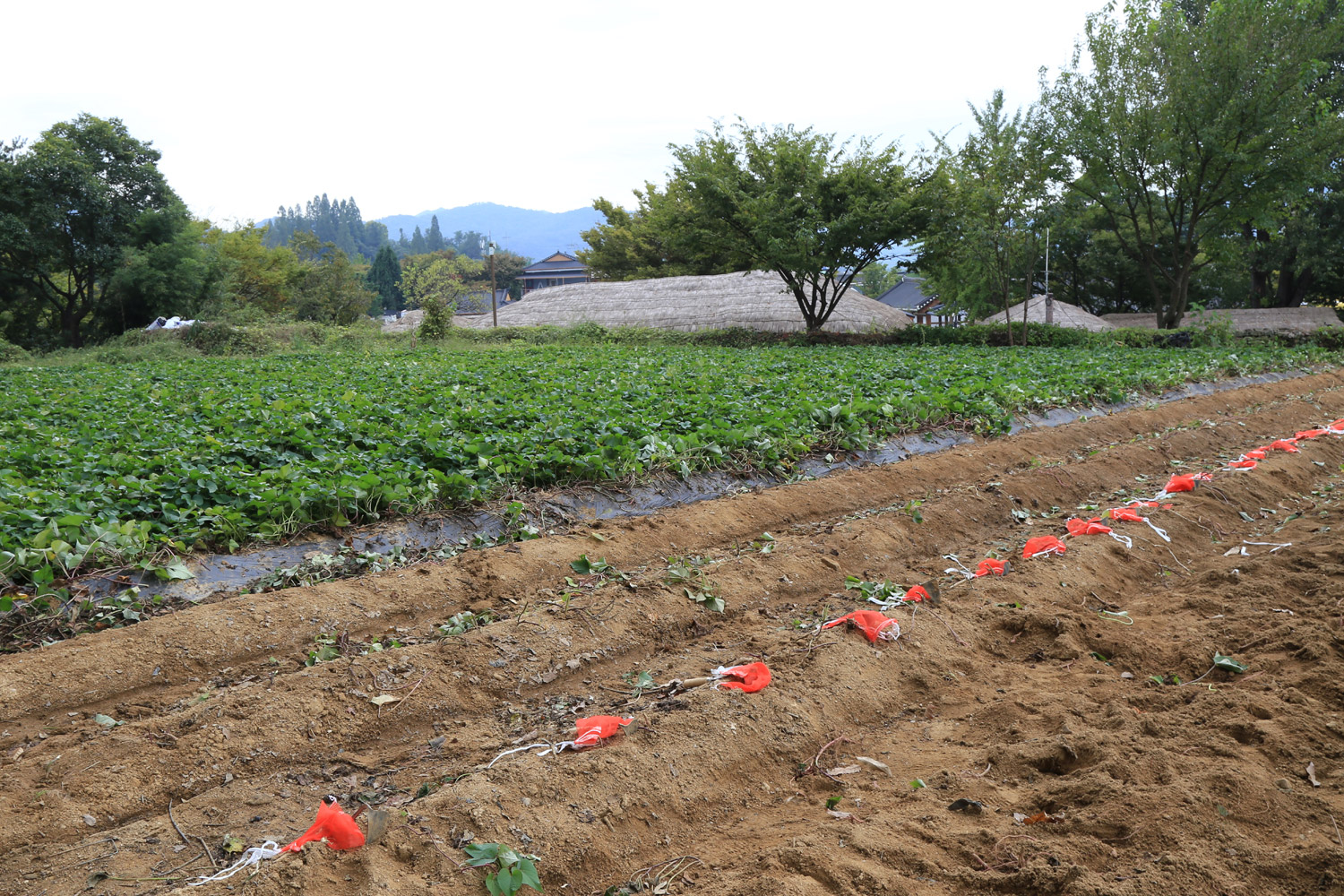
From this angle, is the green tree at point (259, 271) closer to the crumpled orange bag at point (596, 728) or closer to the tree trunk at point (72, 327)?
the tree trunk at point (72, 327)

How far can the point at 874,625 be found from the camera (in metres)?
3.89

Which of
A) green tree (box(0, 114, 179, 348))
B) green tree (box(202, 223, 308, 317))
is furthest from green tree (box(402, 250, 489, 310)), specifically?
green tree (box(0, 114, 179, 348))

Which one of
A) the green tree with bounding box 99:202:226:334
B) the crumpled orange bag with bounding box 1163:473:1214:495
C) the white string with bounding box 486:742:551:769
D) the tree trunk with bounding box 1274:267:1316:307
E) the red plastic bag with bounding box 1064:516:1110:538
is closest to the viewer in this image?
the white string with bounding box 486:742:551:769

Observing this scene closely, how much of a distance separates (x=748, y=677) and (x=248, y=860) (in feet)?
6.21

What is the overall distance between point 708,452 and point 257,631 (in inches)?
159

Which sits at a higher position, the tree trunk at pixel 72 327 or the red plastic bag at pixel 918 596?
the tree trunk at pixel 72 327

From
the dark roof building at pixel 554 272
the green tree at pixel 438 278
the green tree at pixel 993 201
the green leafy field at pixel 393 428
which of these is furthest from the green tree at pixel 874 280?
the green leafy field at pixel 393 428

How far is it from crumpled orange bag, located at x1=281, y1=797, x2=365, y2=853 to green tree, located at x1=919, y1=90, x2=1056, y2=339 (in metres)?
22.1

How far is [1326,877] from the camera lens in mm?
2082

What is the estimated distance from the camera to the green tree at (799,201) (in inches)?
914

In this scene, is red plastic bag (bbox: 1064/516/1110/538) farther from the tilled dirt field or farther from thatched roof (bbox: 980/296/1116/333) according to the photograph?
thatched roof (bbox: 980/296/1116/333)

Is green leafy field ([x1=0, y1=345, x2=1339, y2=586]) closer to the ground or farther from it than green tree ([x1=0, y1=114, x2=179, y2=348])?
closer to the ground

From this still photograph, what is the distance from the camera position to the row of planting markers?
7.75ft

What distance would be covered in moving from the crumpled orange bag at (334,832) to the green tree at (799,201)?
2242 cm
